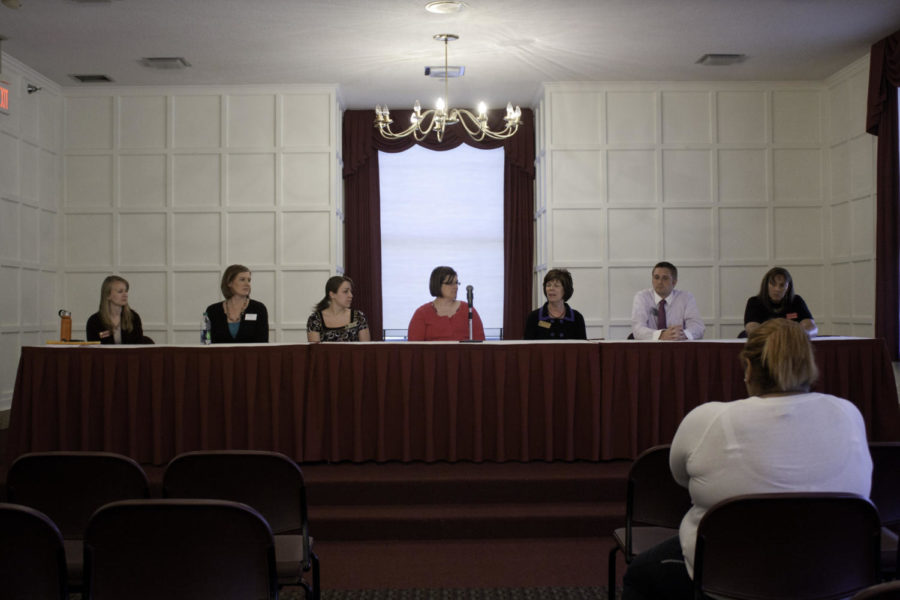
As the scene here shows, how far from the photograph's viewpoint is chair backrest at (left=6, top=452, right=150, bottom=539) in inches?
90.3

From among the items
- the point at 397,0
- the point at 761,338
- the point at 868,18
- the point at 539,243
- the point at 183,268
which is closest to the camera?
the point at 761,338

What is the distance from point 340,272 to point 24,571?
6.21m

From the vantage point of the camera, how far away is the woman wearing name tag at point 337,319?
16.5ft

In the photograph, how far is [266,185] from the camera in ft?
24.8

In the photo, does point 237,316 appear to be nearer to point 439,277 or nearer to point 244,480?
point 439,277

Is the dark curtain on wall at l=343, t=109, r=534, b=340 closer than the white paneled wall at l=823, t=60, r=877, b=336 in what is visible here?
No

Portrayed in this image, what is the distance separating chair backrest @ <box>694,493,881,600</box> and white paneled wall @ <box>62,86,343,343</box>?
6153 mm

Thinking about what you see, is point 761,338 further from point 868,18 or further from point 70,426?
point 868,18

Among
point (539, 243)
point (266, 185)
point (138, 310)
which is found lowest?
point (138, 310)

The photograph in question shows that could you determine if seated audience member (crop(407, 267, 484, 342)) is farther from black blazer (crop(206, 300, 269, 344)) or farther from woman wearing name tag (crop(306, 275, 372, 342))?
black blazer (crop(206, 300, 269, 344))

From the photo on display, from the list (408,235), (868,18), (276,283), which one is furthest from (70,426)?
(868,18)

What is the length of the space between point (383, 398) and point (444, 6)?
3.02 m

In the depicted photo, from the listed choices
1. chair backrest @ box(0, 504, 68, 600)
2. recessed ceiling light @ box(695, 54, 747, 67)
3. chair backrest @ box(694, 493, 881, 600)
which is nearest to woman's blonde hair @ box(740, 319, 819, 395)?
chair backrest @ box(694, 493, 881, 600)

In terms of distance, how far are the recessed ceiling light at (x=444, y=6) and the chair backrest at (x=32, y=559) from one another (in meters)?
4.65
